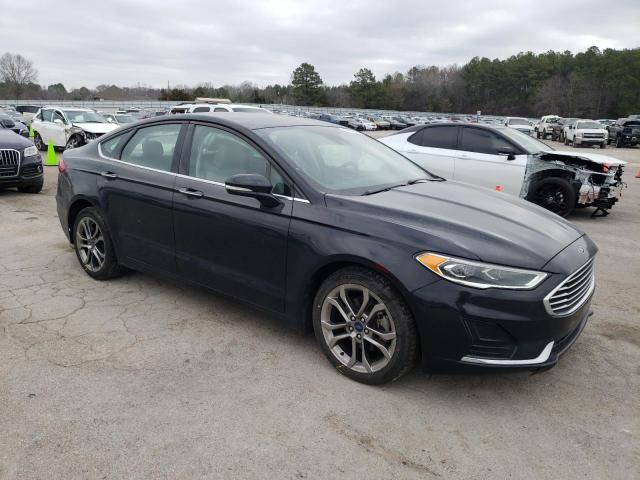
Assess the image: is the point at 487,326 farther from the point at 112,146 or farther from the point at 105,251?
the point at 112,146

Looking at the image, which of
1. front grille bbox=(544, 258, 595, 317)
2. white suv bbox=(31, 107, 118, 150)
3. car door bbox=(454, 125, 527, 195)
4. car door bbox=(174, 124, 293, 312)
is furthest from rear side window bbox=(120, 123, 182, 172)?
white suv bbox=(31, 107, 118, 150)

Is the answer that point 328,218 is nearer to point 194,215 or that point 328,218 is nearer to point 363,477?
point 194,215

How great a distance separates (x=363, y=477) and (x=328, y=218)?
148 cm

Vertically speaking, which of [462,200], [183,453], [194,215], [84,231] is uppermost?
[462,200]

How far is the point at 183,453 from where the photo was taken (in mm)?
2523

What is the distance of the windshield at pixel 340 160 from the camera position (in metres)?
3.51

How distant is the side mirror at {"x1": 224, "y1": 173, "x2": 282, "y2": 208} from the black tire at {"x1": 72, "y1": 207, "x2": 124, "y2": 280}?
5.98ft

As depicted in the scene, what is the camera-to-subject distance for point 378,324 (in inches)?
121

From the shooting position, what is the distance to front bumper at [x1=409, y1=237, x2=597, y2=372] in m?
2.69

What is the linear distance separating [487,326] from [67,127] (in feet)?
57.3

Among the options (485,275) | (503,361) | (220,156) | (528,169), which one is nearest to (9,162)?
(220,156)

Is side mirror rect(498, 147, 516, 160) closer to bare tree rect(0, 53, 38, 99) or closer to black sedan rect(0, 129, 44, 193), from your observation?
black sedan rect(0, 129, 44, 193)

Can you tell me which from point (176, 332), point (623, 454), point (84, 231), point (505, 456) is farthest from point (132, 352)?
point (623, 454)

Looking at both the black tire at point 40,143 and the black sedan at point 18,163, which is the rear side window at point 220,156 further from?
the black tire at point 40,143
